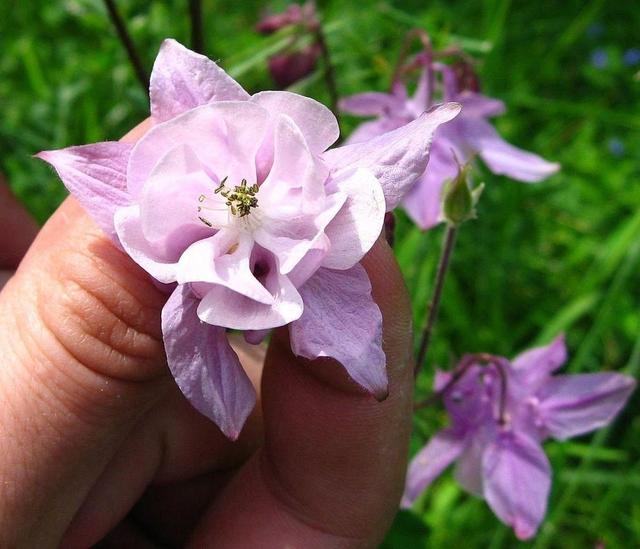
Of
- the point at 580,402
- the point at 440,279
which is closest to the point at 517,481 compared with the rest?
the point at 580,402

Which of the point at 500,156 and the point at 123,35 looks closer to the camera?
the point at 123,35

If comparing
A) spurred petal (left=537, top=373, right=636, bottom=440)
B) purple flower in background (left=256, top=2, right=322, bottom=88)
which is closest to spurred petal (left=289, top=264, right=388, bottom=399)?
spurred petal (left=537, top=373, right=636, bottom=440)

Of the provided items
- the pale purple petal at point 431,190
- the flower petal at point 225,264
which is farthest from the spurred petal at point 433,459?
the flower petal at point 225,264

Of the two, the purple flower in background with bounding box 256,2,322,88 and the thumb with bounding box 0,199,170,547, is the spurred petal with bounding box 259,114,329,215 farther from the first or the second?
the purple flower in background with bounding box 256,2,322,88

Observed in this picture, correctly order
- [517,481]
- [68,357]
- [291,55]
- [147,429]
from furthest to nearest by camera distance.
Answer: [291,55], [517,481], [147,429], [68,357]

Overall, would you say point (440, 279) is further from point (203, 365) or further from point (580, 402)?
point (203, 365)

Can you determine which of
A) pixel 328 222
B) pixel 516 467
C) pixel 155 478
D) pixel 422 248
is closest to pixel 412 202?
pixel 422 248

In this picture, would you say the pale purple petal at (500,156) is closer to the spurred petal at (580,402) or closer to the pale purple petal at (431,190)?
the pale purple petal at (431,190)
